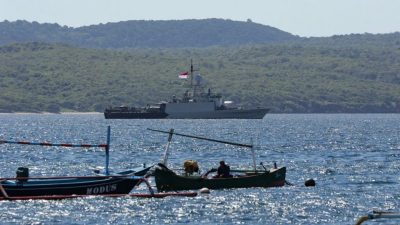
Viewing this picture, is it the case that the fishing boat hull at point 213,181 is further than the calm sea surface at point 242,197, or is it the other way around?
the fishing boat hull at point 213,181

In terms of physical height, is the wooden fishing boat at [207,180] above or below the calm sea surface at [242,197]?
above

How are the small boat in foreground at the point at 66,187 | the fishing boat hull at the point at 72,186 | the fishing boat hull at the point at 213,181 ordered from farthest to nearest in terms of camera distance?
the fishing boat hull at the point at 213,181
the fishing boat hull at the point at 72,186
the small boat in foreground at the point at 66,187

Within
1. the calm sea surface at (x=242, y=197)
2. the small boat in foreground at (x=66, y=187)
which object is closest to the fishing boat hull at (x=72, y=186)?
the small boat in foreground at (x=66, y=187)

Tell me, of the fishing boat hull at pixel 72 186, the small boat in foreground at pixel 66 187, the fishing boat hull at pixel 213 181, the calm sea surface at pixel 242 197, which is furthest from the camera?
the fishing boat hull at pixel 213 181

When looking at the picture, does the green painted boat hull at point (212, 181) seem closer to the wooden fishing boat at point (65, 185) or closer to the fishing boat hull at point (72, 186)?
the wooden fishing boat at point (65, 185)

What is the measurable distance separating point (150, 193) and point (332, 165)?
92.3 feet

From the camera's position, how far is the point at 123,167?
76750 millimetres

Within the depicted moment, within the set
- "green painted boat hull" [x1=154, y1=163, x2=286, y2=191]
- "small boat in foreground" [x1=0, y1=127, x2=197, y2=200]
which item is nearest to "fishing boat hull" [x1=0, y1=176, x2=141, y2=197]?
"small boat in foreground" [x1=0, y1=127, x2=197, y2=200]

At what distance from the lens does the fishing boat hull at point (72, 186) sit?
5134 centimetres

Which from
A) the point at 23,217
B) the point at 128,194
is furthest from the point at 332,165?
the point at 23,217

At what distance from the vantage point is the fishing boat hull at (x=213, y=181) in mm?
56000

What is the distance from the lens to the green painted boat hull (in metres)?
56.0

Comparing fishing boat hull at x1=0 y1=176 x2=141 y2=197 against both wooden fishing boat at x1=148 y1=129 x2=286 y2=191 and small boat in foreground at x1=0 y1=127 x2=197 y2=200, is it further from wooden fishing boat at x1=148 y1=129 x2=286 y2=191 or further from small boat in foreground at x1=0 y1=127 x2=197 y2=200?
wooden fishing boat at x1=148 y1=129 x2=286 y2=191

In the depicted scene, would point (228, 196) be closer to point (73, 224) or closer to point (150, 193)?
point (150, 193)
